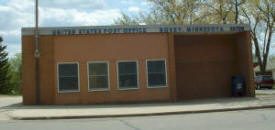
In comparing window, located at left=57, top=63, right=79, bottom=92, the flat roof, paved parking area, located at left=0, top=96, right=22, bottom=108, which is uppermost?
the flat roof

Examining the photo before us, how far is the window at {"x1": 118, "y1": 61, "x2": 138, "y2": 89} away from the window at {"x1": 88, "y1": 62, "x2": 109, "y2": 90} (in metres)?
0.79

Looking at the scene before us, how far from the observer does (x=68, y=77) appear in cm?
1812

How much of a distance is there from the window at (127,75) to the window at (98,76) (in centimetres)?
79

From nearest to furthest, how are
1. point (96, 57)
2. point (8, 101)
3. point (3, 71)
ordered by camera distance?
1. point (96, 57)
2. point (8, 101)
3. point (3, 71)

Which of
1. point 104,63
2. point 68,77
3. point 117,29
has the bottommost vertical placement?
point 68,77

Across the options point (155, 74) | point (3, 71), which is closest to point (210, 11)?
point (155, 74)

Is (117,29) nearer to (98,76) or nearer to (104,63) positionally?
(104,63)

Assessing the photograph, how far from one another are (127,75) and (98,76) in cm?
164

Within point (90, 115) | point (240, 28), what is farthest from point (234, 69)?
point (90, 115)

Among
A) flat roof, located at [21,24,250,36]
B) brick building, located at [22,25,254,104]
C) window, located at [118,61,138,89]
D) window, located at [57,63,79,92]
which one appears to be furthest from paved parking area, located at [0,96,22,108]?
window, located at [118,61,138,89]

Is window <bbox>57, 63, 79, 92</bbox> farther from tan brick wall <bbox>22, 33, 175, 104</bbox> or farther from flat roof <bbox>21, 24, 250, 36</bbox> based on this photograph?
flat roof <bbox>21, 24, 250, 36</bbox>

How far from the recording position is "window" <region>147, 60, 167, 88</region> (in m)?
18.7

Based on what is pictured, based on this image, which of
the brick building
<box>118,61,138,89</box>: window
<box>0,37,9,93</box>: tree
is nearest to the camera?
the brick building

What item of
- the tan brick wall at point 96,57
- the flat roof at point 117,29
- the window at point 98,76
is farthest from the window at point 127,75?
the flat roof at point 117,29
